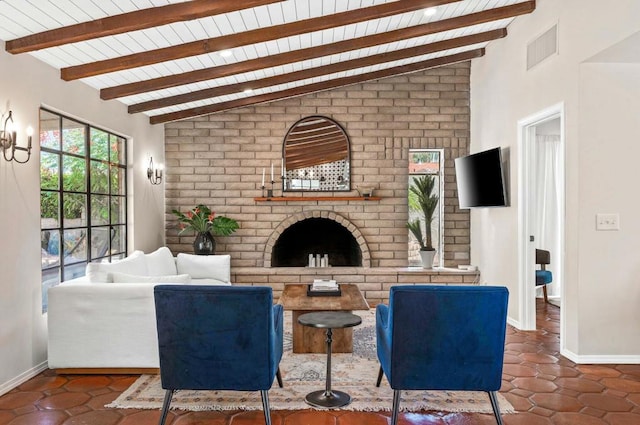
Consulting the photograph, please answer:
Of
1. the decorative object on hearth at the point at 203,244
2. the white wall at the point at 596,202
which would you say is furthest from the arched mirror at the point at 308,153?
the white wall at the point at 596,202

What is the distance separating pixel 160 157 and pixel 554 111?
15.2 feet

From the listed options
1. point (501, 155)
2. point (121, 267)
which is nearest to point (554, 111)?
point (501, 155)

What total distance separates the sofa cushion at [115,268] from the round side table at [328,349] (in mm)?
1731

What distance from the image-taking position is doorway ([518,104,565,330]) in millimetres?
4680

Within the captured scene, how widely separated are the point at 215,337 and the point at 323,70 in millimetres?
3683

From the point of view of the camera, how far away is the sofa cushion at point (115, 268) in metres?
3.82

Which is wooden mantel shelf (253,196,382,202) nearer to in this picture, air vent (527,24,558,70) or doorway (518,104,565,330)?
doorway (518,104,565,330)

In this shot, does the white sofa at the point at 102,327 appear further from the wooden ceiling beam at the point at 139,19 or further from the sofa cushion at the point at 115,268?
the wooden ceiling beam at the point at 139,19

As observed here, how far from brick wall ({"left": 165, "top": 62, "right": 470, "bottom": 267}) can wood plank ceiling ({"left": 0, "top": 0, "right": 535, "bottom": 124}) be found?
1.07 feet

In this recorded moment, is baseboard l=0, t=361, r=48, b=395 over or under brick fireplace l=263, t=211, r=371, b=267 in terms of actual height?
under

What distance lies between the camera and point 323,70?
5.48 metres

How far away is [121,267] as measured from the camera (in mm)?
4234

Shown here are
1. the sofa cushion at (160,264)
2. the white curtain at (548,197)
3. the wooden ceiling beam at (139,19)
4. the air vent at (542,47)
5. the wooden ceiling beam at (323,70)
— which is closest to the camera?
the wooden ceiling beam at (139,19)

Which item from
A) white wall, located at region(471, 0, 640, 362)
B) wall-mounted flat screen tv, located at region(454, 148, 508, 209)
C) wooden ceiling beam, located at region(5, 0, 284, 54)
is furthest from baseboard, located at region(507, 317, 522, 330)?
wooden ceiling beam, located at region(5, 0, 284, 54)
